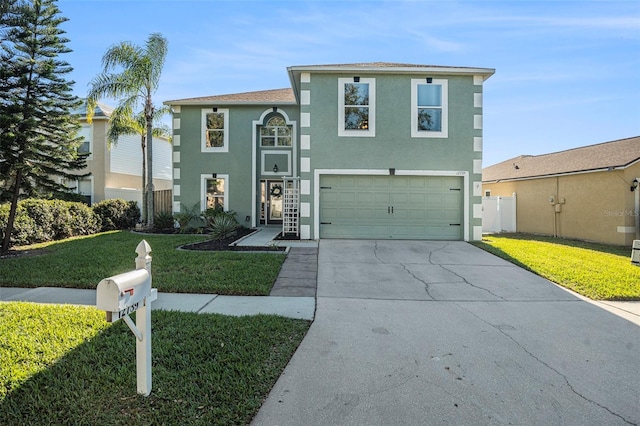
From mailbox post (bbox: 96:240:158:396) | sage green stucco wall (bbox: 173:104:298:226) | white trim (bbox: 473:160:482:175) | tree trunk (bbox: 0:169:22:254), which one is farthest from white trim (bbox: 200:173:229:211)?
mailbox post (bbox: 96:240:158:396)

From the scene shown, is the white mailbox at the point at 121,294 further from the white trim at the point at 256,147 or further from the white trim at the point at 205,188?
the white trim at the point at 205,188

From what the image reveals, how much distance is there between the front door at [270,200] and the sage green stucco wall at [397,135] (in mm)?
5121

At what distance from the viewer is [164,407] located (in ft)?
8.92

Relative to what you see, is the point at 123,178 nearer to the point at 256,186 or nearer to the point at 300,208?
the point at 256,186

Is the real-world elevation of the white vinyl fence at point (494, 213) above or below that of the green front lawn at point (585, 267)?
above

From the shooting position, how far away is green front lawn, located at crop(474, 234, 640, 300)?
252 inches

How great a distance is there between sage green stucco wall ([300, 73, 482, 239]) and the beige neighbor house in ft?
18.9

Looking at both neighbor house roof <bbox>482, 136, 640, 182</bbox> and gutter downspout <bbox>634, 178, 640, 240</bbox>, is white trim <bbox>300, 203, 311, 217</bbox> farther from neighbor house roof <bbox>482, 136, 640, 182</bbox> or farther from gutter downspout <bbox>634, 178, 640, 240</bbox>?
gutter downspout <bbox>634, 178, 640, 240</bbox>

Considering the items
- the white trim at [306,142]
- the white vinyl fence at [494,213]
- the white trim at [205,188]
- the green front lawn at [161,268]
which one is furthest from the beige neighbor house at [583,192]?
the white trim at [205,188]

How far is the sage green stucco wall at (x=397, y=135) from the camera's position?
11.7 m

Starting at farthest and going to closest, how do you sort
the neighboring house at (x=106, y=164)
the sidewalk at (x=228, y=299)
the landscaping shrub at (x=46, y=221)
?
the neighboring house at (x=106, y=164)
the landscaping shrub at (x=46, y=221)
the sidewalk at (x=228, y=299)

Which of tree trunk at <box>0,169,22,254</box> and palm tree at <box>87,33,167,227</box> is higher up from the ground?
palm tree at <box>87,33,167,227</box>

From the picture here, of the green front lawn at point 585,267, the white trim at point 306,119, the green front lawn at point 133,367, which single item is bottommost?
the green front lawn at point 133,367

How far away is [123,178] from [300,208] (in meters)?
13.0
